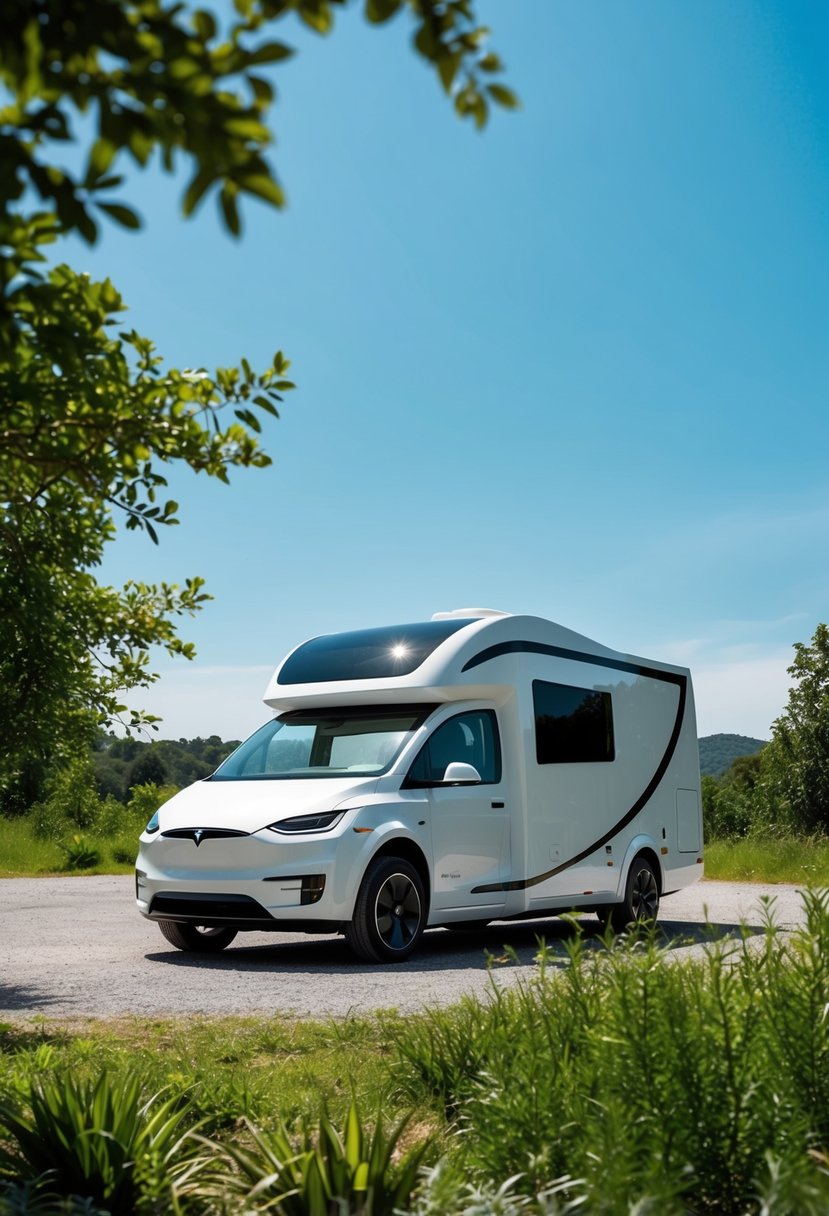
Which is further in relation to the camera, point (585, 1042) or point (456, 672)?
point (456, 672)

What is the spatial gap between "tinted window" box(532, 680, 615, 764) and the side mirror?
126cm

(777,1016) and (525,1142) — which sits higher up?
(777,1016)

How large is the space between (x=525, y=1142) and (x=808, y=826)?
4540 centimetres

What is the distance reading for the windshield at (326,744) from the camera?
35.0 ft

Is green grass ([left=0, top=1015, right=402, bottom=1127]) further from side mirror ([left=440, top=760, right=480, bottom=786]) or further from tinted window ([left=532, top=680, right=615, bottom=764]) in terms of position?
tinted window ([left=532, top=680, right=615, bottom=764])

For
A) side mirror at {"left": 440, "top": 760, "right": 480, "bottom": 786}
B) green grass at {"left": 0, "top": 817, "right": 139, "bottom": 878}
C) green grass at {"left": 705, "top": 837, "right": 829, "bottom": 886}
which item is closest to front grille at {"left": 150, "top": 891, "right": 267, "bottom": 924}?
side mirror at {"left": 440, "top": 760, "right": 480, "bottom": 786}

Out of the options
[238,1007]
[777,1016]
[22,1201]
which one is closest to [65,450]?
[22,1201]

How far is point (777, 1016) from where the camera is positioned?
3.54 m

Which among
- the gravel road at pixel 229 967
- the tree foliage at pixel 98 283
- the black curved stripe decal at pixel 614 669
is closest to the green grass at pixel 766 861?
the gravel road at pixel 229 967

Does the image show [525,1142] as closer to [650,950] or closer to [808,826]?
[650,950]

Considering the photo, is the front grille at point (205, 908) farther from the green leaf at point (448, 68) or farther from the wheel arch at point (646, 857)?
the green leaf at point (448, 68)

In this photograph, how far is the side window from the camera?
10.6 m

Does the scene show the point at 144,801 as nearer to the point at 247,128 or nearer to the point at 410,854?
the point at 410,854

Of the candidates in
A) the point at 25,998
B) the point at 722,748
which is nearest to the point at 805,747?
the point at 25,998
